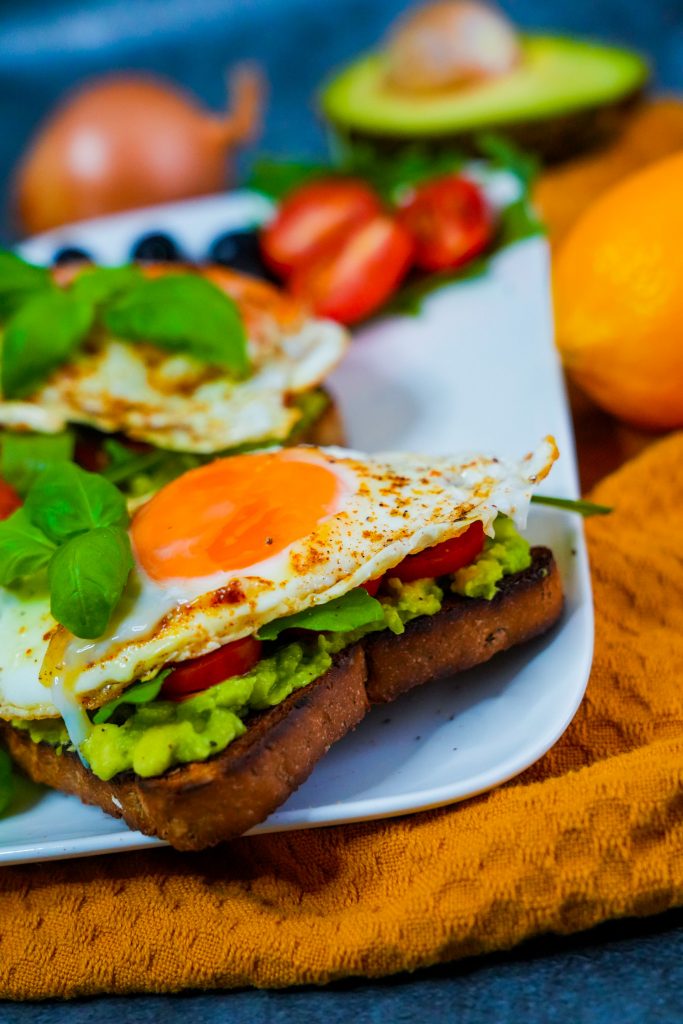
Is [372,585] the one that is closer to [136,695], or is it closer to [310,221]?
[136,695]

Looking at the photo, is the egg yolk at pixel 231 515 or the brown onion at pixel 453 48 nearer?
the egg yolk at pixel 231 515

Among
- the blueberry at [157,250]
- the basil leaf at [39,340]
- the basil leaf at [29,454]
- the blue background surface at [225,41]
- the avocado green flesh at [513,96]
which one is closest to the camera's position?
the basil leaf at [29,454]

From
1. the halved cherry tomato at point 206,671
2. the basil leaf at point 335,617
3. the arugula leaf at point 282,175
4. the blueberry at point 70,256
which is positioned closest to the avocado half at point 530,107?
the arugula leaf at point 282,175

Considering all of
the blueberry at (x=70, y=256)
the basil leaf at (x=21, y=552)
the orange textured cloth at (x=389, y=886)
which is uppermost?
the basil leaf at (x=21, y=552)

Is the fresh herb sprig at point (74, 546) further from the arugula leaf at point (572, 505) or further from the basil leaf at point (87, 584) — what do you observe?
the arugula leaf at point (572, 505)

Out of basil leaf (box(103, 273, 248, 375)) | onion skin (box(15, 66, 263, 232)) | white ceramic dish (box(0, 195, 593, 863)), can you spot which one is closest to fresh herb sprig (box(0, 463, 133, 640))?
→ white ceramic dish (box(0, 195, 593, 863))
